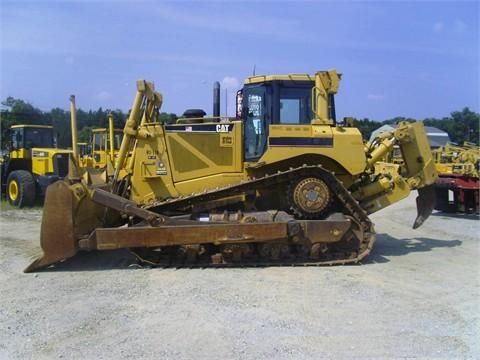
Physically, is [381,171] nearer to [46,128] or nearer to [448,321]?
[448,321]

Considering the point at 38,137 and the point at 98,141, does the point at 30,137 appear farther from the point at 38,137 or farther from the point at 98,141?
the point at 98,141

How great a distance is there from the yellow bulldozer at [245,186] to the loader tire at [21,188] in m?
8.88

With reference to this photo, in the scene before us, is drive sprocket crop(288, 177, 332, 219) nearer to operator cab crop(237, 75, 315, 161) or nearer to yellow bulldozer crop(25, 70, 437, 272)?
yellow bulldozer crop(25, 70, 437, 272)

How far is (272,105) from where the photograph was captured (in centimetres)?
852

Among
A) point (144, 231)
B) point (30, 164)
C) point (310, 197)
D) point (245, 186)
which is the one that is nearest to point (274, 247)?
point (310, 197)

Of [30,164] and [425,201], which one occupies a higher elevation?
[30,164]

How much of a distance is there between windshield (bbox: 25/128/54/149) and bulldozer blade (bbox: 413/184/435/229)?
14389mm

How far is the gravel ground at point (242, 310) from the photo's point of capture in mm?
4711

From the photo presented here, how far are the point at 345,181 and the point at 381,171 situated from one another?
3.53 feet

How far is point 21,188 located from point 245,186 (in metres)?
11.1

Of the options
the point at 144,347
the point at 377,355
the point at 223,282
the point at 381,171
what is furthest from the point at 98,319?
the point at 381,171

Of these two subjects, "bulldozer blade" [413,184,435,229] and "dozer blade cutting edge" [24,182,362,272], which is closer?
"dozer blade cutting edge" [24,182,362,272]

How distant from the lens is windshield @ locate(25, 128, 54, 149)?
1872cm

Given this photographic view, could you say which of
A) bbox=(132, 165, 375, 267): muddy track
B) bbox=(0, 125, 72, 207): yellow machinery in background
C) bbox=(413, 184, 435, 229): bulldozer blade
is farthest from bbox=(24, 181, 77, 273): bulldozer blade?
bbox=(0, 125, 72, 207): yellow machinery in background
